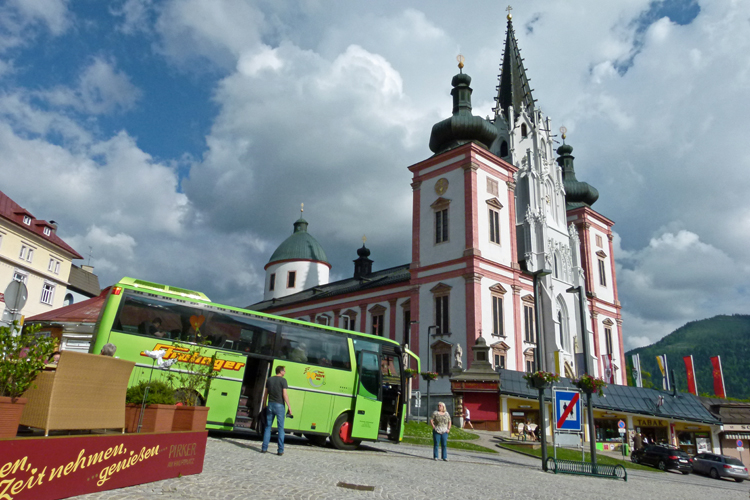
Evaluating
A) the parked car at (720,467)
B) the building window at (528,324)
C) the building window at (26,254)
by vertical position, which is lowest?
the parked car at (720,467)

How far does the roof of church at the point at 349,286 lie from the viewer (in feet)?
168

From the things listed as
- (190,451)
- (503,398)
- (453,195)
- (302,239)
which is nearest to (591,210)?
(453,195)

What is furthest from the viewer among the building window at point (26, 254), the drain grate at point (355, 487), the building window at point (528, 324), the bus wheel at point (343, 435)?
the building window at point (528, 324)

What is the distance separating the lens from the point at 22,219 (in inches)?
1617

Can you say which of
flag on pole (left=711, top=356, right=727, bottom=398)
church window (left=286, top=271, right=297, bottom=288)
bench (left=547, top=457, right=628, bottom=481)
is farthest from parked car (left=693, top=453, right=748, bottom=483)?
church window (left=286, top=271, right=297, bottom=288)

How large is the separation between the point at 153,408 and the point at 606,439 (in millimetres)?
38124

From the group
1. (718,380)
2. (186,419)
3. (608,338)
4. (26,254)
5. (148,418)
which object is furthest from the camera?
(608,338)

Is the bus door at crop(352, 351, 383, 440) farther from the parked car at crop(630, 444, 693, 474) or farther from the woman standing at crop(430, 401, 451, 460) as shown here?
the parked car at crop(630, 444, 693, 474)

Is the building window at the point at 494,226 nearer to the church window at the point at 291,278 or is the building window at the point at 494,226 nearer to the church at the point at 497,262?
the church at the point at 497,262

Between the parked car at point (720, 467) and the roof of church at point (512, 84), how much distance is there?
33309mm

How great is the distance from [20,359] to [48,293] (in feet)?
145

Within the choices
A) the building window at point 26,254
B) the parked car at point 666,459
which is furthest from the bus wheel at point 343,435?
the building window at point 26,254

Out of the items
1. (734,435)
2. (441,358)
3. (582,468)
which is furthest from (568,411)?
(734,435)

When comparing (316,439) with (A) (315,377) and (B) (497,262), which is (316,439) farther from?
(B) (497,262)
